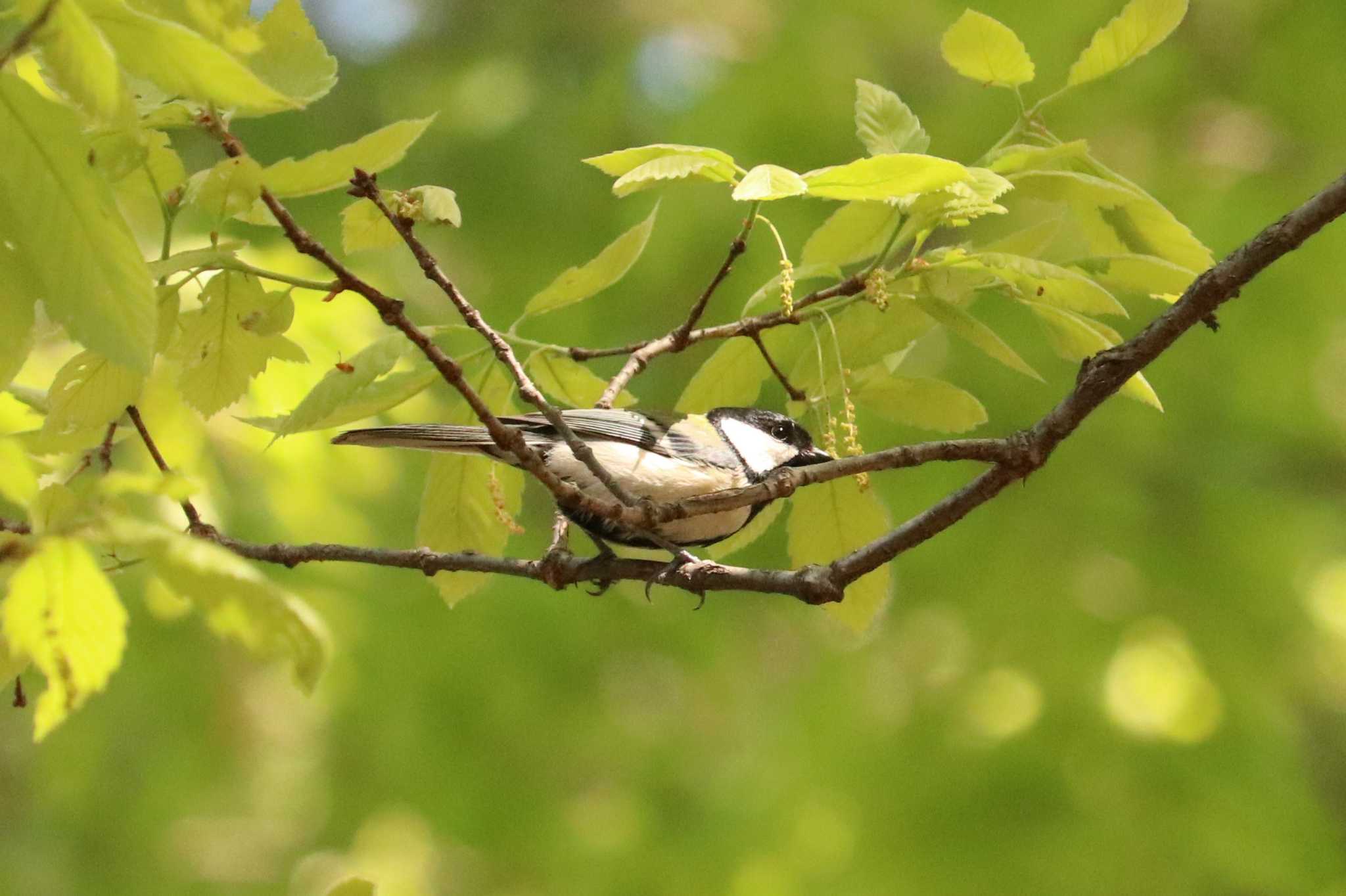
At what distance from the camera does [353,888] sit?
62.6 inches

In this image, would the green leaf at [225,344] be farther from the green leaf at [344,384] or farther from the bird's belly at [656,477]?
the bird's belly at [656,477]

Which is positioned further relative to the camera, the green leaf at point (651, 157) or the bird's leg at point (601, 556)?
the bird's leg at point (601, 556)

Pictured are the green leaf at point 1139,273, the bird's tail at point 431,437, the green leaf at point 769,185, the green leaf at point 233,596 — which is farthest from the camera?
the bird's tail at point 431,437

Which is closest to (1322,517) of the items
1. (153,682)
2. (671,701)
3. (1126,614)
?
(1126,614)

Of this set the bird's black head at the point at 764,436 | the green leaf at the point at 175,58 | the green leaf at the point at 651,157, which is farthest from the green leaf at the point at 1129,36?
the bird's black head at the point at 764,436

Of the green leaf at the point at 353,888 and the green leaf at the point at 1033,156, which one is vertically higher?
the green leaf at the point at 1033,156

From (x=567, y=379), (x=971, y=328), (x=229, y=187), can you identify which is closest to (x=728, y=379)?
(x=567, y=379)

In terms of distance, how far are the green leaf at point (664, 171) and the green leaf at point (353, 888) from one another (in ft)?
3.07

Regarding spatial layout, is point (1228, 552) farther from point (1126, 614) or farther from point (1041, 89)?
point (1041, 89)

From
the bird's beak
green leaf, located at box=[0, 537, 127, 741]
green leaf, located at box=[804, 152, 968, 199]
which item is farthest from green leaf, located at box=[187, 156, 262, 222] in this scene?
the bird's beak

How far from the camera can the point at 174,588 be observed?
42.1 inches

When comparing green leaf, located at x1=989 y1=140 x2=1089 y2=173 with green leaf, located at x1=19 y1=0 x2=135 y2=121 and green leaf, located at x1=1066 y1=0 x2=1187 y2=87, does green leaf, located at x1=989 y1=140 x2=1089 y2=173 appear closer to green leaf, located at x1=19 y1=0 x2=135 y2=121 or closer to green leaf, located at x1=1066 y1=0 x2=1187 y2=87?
green leaf, located at x1=1066 y1=0 x2=1187 y2=87

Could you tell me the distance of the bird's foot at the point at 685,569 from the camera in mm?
2059

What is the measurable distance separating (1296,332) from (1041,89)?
1.24m
